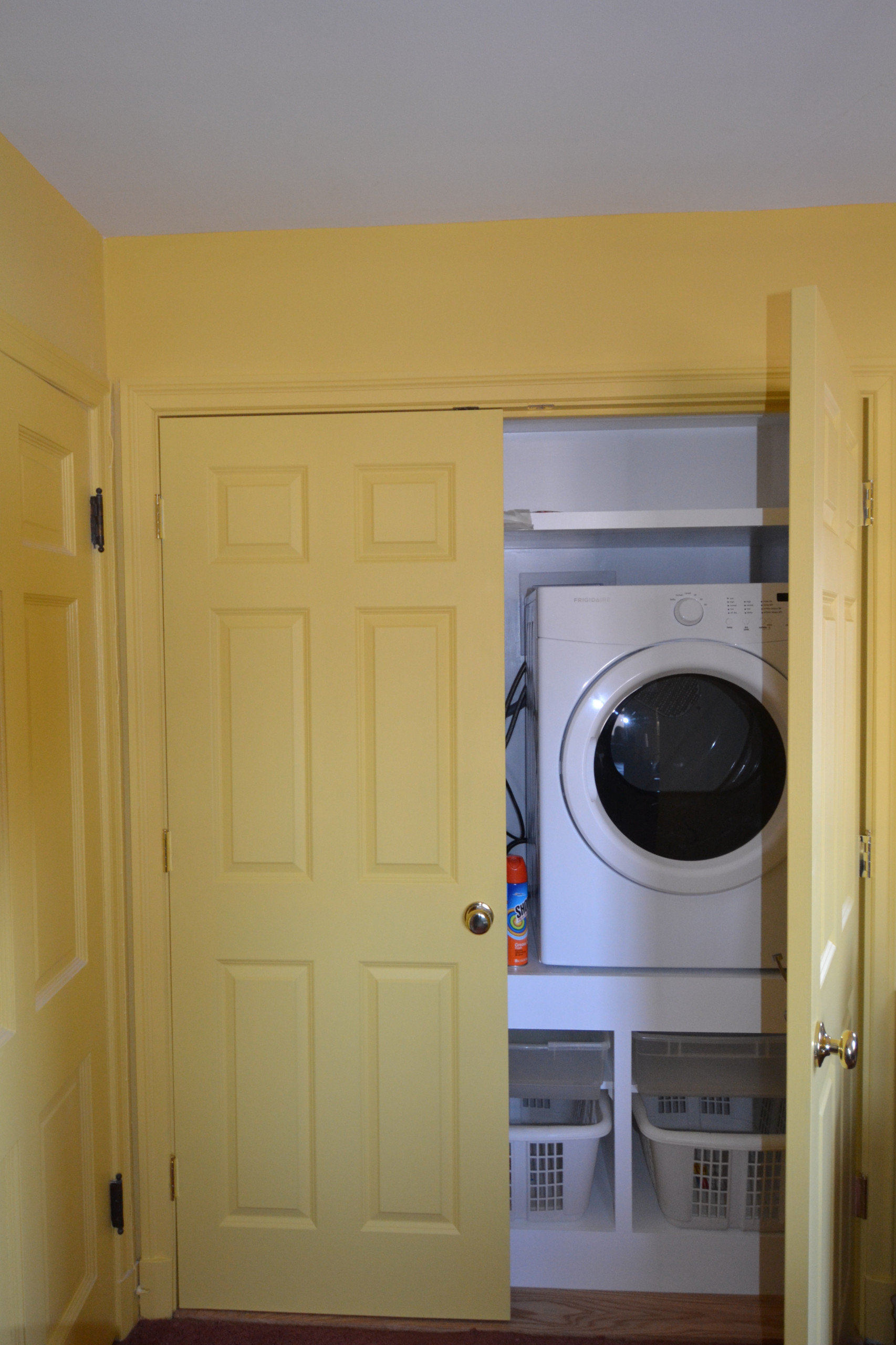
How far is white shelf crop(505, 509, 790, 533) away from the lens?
5.82 ft

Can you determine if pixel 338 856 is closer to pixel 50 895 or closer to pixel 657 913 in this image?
pixel 50 895

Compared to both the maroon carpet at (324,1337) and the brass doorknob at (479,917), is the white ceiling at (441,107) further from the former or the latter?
the maroon carpet at (324,1337)

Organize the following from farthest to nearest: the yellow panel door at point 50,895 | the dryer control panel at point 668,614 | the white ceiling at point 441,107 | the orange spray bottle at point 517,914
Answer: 1. the orange spray bottle at point 517,914
2. the dryer control panel at point 668,614
3. the yellow panel door at point 50,895
4. the white ceiling at point 441,107

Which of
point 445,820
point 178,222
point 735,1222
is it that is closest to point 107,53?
point 178,222

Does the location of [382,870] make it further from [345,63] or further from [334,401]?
[345,63]

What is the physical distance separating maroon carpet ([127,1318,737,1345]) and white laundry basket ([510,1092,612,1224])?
21cm

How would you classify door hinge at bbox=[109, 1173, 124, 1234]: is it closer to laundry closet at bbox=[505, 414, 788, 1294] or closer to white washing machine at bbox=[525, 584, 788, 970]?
laundry closet at bbox=[505, 414, 788, 1294]

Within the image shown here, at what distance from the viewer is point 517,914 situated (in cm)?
190

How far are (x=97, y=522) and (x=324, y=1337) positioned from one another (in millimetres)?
1750

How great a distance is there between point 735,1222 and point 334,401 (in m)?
1.97

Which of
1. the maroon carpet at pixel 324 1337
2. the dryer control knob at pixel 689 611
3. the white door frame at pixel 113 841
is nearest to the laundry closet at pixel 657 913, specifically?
the dryer control knob at pixel 689 611

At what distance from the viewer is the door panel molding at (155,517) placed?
168 cm

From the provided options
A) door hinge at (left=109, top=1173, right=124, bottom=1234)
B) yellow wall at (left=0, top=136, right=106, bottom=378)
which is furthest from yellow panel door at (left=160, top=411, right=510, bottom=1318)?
yellow wall at (left=0, top=136, right=106, bottom=378)

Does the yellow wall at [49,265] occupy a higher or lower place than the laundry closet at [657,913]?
higher
